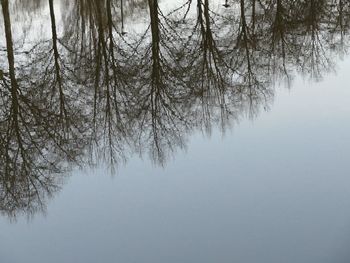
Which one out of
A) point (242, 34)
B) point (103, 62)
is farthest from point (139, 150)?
point (242, 34)

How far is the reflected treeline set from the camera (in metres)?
10.7

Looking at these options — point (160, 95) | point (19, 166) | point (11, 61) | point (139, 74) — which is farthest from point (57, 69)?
point (19, 166)

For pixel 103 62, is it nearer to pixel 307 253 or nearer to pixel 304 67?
pixel 304 67

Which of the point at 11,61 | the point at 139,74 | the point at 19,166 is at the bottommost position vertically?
the point at 19,166

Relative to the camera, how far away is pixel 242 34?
15406mm

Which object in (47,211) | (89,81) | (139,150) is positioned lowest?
(47,211)

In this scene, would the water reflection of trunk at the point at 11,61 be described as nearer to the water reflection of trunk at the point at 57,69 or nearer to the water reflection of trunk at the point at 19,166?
the water reflection of trunk at the point at 19,166

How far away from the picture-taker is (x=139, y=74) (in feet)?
45.2

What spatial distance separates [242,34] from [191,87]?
3.71 m

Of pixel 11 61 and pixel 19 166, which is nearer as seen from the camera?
pixel 19 166

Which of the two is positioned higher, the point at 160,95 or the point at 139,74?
the point at 139,74

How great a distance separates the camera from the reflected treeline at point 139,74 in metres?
10.7

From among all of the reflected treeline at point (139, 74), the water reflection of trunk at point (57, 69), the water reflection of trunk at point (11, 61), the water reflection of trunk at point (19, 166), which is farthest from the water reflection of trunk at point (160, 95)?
the water reflection of trunk at point (11, 61)

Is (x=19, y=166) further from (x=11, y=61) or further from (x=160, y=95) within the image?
(x=11, y=61)
